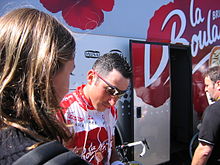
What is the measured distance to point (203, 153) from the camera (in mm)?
1980

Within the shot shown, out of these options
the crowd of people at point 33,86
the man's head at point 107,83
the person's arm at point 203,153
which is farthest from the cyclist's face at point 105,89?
the person's arm at point 203,153

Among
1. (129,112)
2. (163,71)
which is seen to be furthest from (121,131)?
(163,71)

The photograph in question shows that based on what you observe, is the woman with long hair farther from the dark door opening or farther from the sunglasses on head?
the dark door opening

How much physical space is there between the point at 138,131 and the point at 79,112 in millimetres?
1885

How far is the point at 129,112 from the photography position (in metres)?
3.15

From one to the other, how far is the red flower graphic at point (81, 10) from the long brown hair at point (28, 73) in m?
1.83

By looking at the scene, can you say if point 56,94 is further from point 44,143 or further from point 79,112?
point 79,112

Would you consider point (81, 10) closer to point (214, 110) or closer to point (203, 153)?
point (214, 110)

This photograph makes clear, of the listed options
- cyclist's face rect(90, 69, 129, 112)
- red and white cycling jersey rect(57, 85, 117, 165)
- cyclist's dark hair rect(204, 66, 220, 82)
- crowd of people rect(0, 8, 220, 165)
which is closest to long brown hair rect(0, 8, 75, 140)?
crowd of people rect(0, 8, 220, 165)

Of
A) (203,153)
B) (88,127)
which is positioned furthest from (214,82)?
(88,127)

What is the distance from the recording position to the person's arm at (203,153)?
1.95m

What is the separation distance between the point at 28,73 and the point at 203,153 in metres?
1.81

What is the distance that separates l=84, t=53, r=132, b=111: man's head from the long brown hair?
0.90 m

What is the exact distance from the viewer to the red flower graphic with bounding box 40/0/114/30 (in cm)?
240
